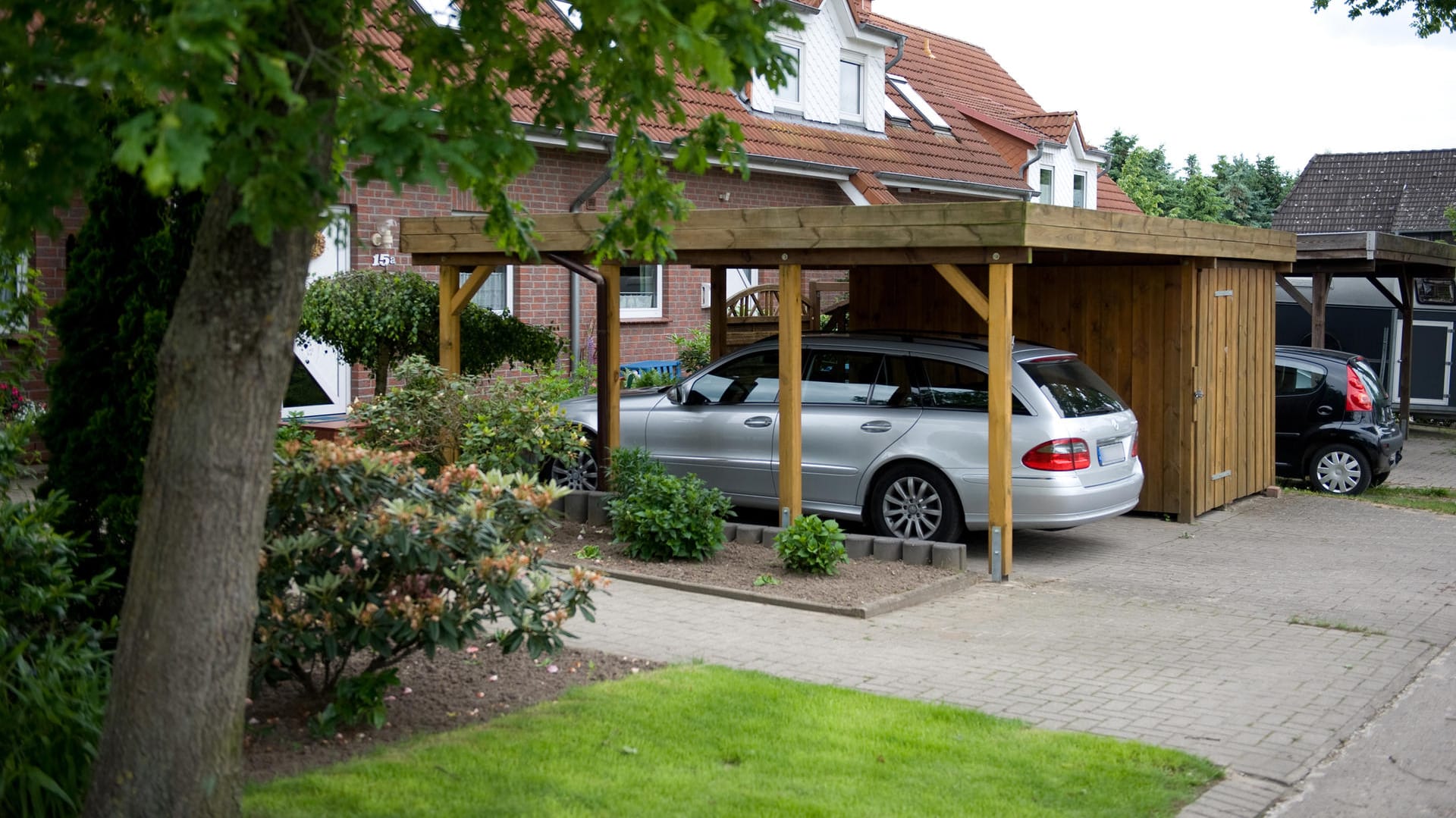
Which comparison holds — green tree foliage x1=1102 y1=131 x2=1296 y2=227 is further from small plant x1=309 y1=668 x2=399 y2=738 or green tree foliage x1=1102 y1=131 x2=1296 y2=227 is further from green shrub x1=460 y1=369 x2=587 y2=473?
small plant x1=309 y1=668 x2=399 y2=738

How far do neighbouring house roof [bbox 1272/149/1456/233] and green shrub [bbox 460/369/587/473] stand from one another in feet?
121

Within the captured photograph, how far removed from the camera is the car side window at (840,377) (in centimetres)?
1131

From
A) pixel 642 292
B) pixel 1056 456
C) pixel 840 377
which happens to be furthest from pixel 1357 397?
pixel 642 292

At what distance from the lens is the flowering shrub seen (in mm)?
5676

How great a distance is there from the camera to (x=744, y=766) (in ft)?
18.5

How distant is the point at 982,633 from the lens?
8.35m

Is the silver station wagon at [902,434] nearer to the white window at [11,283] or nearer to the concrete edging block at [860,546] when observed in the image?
the concrete edging block at [860,546]

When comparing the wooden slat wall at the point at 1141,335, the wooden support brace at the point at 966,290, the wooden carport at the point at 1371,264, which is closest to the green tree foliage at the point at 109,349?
the wooden support brace at the point at 966,290

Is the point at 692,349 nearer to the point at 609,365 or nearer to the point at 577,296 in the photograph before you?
the point at 577,296

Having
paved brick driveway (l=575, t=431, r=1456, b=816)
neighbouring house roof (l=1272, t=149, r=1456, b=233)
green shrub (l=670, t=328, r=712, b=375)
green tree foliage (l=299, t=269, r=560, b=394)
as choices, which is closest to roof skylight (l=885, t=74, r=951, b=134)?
green shrub (l=670, t=328, r=712, b=375)

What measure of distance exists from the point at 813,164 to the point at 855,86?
3965 millimetres

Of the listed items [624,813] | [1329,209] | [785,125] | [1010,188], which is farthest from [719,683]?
[1329,209]

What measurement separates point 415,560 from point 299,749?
86 centimetres

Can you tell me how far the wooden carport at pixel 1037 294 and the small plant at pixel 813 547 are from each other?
1074 mm
